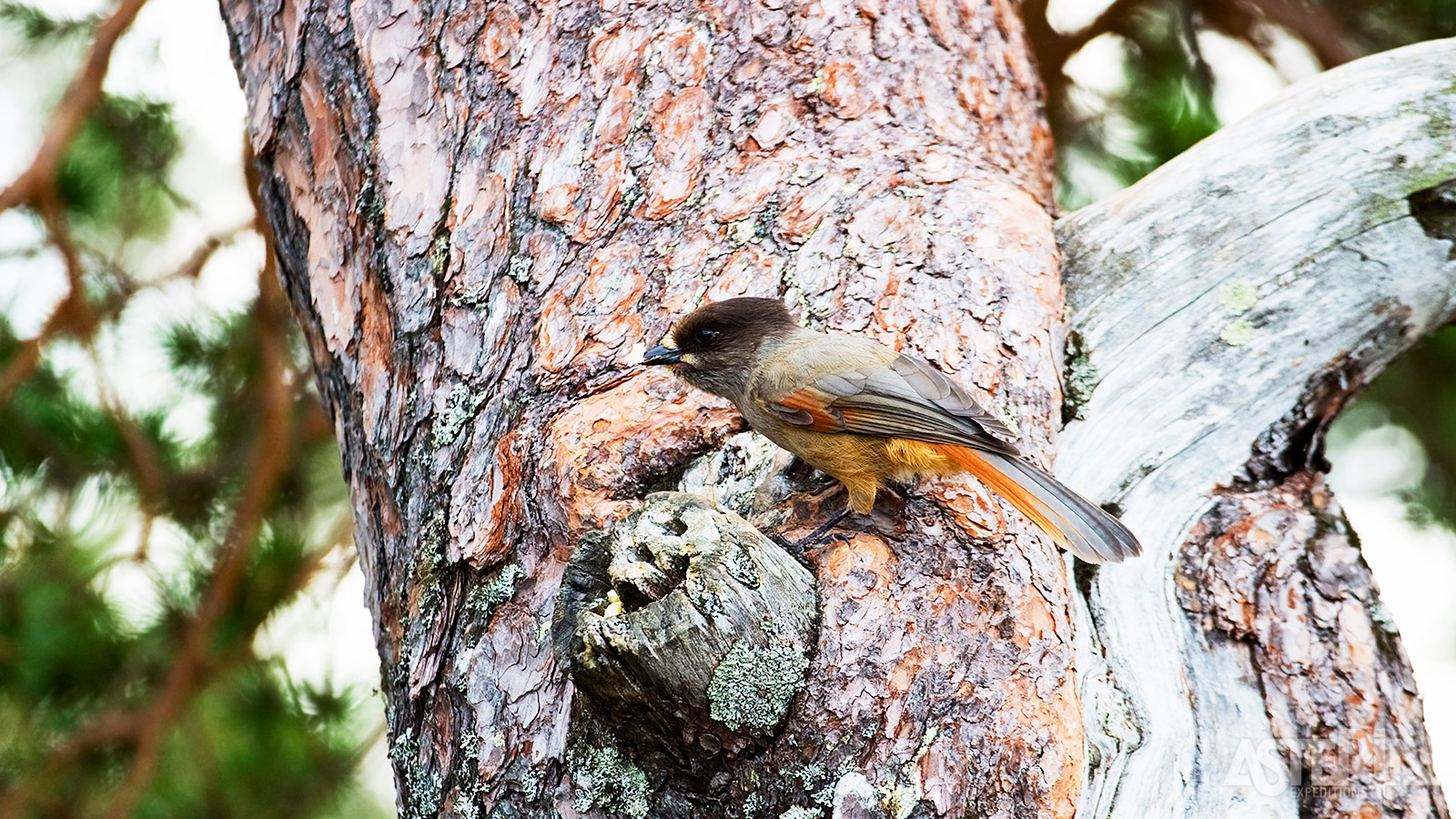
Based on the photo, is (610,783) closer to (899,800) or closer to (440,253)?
(899,800)

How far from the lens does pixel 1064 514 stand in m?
2.47

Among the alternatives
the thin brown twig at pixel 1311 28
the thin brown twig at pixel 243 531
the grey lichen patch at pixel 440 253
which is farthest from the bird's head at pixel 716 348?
the thin brown twig at pixel 1311 28

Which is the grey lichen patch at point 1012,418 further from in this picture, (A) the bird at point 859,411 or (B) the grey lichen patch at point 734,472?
(B) the grey lichen patch at point 734,472

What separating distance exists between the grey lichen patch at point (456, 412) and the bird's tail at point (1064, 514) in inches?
45.9

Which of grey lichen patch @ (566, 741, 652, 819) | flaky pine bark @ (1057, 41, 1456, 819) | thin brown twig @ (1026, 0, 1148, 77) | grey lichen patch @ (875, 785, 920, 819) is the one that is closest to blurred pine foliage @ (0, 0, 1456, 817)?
thin brown twig @ (1026, 0, 1148, 77)

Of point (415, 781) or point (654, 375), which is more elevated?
point (654, 375)

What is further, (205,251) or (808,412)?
(205,251)

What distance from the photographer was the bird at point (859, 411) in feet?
8.18

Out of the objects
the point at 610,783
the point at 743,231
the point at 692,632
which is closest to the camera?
the point at 692,632

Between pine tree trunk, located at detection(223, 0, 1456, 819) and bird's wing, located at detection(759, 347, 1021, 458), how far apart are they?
9cm

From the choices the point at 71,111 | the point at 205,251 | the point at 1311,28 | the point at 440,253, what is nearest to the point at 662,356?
the point at 440,253

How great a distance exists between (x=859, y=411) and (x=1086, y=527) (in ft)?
2.09

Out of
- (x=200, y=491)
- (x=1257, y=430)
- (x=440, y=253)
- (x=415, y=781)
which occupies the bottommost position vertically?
(x=1257, y=430)

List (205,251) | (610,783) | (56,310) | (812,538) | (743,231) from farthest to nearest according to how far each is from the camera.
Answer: (205,251) → (56,310) → (743,231) → (812,538) → (610,783)
